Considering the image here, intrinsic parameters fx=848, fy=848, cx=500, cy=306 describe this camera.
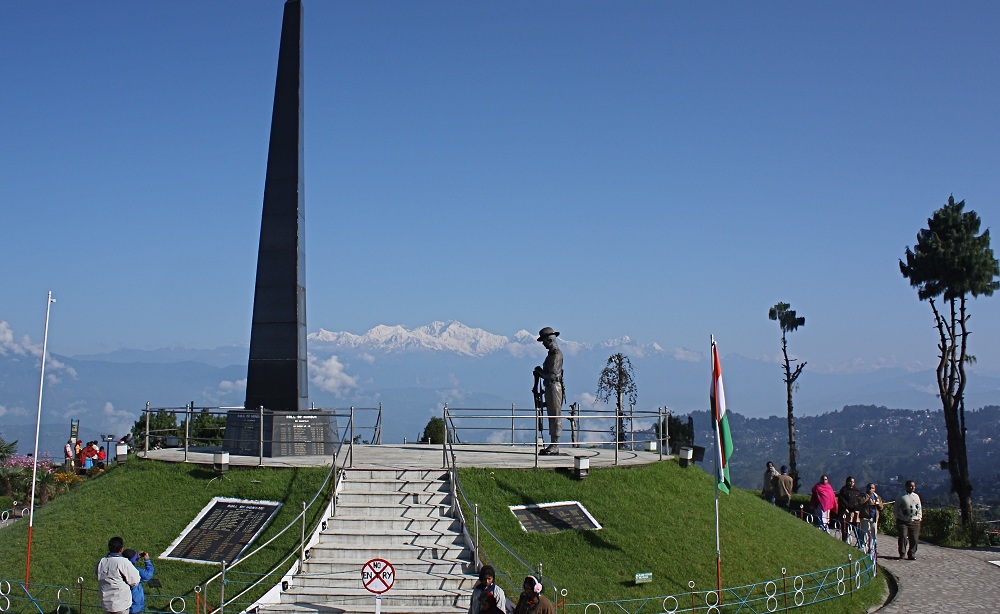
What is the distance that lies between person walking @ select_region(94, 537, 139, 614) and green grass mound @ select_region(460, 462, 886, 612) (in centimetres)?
575

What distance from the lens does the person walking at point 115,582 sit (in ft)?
38.2

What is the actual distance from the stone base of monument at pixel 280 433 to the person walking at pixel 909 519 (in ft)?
47.2

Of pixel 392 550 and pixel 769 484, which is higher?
pixel 769 484

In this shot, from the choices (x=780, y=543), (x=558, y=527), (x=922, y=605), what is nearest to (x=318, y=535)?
(x=558, y=527)

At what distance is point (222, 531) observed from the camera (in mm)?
15914

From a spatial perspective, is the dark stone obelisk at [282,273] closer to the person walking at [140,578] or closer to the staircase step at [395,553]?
the staircase step at [395,553]

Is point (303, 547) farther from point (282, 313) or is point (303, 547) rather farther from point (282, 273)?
point (282, 273)

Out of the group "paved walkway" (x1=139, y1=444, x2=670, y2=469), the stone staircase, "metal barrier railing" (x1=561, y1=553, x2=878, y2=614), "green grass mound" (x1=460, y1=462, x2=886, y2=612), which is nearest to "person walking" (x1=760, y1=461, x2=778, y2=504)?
"paved walkway" (x1=139, y1=444, x2=670, y2=469)

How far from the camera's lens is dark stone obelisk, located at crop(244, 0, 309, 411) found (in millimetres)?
21750

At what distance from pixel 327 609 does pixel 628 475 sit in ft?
25.5

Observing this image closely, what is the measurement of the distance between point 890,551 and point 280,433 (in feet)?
54.6

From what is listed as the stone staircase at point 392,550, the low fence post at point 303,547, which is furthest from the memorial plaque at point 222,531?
the stone staircase at point 392,550

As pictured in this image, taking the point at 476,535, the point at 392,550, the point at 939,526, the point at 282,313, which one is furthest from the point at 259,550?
the point at 939,526

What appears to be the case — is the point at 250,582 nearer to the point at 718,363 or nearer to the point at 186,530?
the point at 186,530
